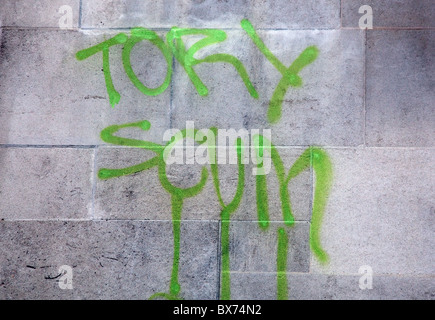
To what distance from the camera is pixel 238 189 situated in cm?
386

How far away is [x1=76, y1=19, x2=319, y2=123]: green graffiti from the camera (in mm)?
3875

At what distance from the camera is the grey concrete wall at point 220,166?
3.82 metres

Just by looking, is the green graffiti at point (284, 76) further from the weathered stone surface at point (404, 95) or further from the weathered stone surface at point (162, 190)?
the weathered stone surface at point (404, 95)

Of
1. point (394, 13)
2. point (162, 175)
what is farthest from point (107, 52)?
point (394, 13)

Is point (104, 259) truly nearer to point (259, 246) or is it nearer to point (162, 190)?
point (162, 190)

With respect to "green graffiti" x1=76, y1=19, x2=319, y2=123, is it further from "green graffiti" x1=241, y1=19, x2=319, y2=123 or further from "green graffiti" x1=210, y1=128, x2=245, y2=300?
"green graffiti" x1=210, y1=128, x2=245, y2=300

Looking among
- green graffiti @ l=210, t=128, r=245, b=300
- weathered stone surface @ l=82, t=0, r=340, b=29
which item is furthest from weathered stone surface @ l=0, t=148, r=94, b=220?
weathered stone surface @ l=82, t=0, r=340, b=29

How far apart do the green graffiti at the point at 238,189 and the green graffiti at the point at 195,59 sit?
373 millimetres

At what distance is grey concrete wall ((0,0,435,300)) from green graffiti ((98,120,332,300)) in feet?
0.17

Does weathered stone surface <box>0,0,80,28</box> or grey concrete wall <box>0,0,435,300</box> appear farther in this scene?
weathered stone surface <box>0,0,80,28</box>

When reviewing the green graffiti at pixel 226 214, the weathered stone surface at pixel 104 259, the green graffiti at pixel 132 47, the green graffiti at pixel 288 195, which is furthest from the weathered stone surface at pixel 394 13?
the weathered stone surface at pixel 104 259

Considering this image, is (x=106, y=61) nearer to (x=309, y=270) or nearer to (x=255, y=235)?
(x=255, y=235)
